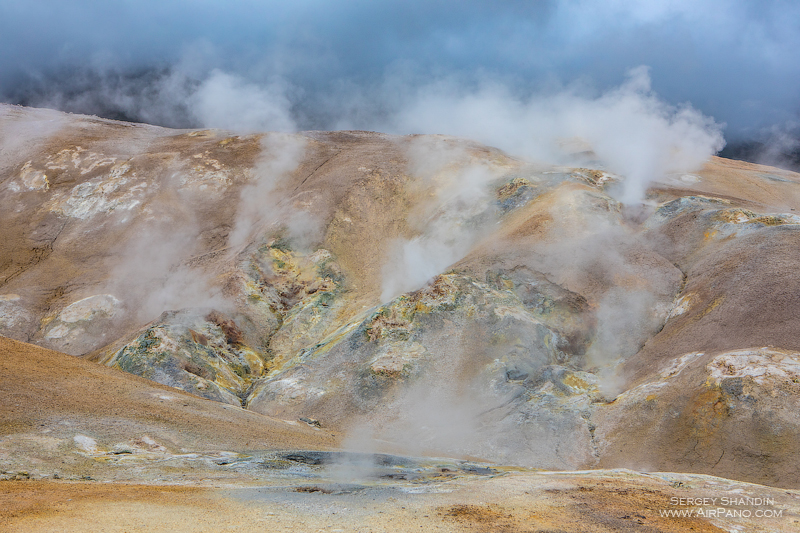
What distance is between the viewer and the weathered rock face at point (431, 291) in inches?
747

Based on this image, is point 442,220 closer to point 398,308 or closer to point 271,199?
point 398,308

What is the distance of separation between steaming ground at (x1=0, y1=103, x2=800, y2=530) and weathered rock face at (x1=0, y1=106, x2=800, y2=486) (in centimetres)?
13

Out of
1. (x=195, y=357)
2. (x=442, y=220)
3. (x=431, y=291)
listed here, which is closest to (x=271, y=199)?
(x=442, y=220)

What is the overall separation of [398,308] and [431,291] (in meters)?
1.82

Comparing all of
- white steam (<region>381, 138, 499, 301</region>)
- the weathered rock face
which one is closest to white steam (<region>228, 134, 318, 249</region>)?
the weathered rock face

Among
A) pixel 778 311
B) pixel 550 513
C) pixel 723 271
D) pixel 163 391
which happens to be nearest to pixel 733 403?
pixel 778 311

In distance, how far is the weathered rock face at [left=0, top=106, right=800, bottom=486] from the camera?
747 inches

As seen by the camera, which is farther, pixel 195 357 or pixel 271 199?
pixel 271 199

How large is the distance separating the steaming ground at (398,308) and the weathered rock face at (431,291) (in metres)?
0.13

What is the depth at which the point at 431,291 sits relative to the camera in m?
26.6

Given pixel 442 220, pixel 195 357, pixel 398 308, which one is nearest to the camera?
pixel 195 357

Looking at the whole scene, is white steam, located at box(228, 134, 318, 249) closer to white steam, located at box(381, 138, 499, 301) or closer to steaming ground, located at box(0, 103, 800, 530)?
steaming ground, located at box(0, 103, 800, 530)

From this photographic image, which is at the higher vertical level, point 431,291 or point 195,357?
point 431,291

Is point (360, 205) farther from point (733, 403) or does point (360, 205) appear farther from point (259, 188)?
point (733, 403)
